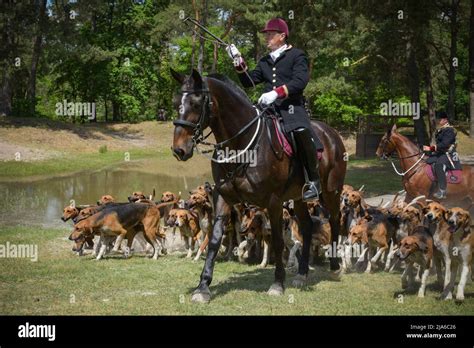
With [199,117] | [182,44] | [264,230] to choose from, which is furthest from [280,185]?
[182,44]

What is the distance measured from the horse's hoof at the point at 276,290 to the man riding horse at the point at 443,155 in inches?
273

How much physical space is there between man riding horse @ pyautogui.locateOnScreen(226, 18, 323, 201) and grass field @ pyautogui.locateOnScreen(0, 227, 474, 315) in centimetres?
181

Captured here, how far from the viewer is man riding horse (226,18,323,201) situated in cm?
934

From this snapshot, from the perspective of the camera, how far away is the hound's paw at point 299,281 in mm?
10261

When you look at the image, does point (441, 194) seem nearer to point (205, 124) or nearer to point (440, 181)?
point (440, 181)

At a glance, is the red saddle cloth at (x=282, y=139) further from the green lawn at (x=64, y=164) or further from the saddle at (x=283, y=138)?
the green lawn at (x=64, y=164)

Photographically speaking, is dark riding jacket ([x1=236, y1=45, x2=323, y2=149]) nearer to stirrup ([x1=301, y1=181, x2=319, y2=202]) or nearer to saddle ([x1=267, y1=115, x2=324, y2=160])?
saddle ([x1=267, y1=115, x2=324, y2=160])

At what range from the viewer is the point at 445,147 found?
49.8 feet

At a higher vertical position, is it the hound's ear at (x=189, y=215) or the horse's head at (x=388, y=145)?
the horse's head at (x=388, y=145)

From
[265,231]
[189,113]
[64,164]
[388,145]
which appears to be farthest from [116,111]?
[189,113]

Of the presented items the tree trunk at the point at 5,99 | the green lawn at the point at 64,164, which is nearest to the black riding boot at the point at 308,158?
the green lawn at the point at 64,164
